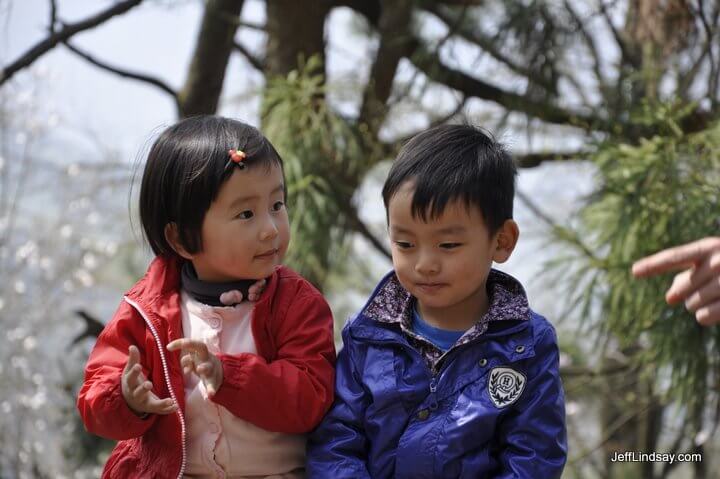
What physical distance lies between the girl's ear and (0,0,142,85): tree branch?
1486mm

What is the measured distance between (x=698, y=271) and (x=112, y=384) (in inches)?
30.8

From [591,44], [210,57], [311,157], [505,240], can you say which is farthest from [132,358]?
[591,44]

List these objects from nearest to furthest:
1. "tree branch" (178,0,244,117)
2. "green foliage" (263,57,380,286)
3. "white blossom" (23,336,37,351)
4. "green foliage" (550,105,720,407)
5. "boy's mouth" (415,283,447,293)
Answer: "boy's mouth" (415,283,447,293), "green foliage" (550,105,720,407), "green foliage" (263,57,380,286), "tree branch" (178,0,244,117), "white blossom" (23,336,37,351)

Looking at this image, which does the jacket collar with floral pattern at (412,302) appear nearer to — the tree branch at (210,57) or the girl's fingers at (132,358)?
the girl's fingers at (132,358)

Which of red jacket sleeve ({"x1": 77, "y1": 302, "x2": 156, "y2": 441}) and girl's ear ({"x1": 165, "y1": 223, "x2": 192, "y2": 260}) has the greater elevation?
girl's ear ({"x1": 165, "y1": 223, "x2": 192, "y2": 260})

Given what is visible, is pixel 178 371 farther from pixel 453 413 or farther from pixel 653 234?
pixel 653 234

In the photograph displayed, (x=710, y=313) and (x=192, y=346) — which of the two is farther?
(x=192, y=346)

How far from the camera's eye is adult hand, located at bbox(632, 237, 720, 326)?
1138 millimetres

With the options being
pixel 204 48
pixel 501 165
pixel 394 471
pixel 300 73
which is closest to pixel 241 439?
pixel 394 471

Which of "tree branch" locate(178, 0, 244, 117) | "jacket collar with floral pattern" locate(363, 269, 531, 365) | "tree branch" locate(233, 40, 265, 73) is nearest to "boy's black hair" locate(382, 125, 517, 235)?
"jacket collar with floral pattern" locate(363, 269, 531, 365)

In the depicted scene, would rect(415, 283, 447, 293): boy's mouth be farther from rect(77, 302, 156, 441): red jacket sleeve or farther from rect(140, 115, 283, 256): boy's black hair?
rect(77, 302, 156, 441): red jacket sleeve

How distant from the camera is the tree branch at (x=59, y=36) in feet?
8.91

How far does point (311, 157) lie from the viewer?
8.90ft

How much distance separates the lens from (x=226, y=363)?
52.3 inches
